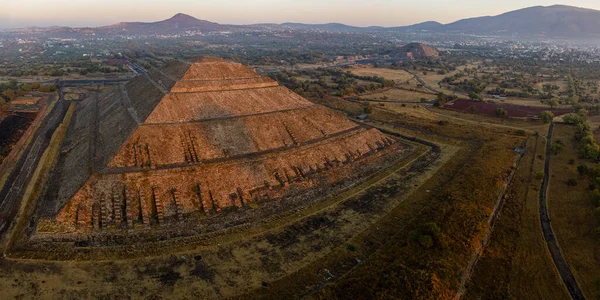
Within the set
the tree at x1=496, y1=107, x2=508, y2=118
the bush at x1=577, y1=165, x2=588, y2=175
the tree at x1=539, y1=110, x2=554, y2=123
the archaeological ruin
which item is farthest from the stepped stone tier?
the tree at x1=539, y1=110, x2=554, y2=123

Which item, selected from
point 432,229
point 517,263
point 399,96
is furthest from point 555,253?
point 399,96

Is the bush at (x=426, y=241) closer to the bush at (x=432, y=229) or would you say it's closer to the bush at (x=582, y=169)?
the bush at (x=432, y=229)

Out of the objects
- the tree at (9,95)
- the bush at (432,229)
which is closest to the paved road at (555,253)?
the bush at (432,229)

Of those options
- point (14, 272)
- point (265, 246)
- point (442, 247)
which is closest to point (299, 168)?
point (265, 246)

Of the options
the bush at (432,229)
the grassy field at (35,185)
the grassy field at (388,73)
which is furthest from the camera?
the grassy field at (388,73)

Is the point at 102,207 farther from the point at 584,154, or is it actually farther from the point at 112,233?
the point at 584,154

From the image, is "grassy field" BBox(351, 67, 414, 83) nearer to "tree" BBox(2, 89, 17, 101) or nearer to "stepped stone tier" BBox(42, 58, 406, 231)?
"stepped stone tier" BBox(42, 58, 406, 231)
